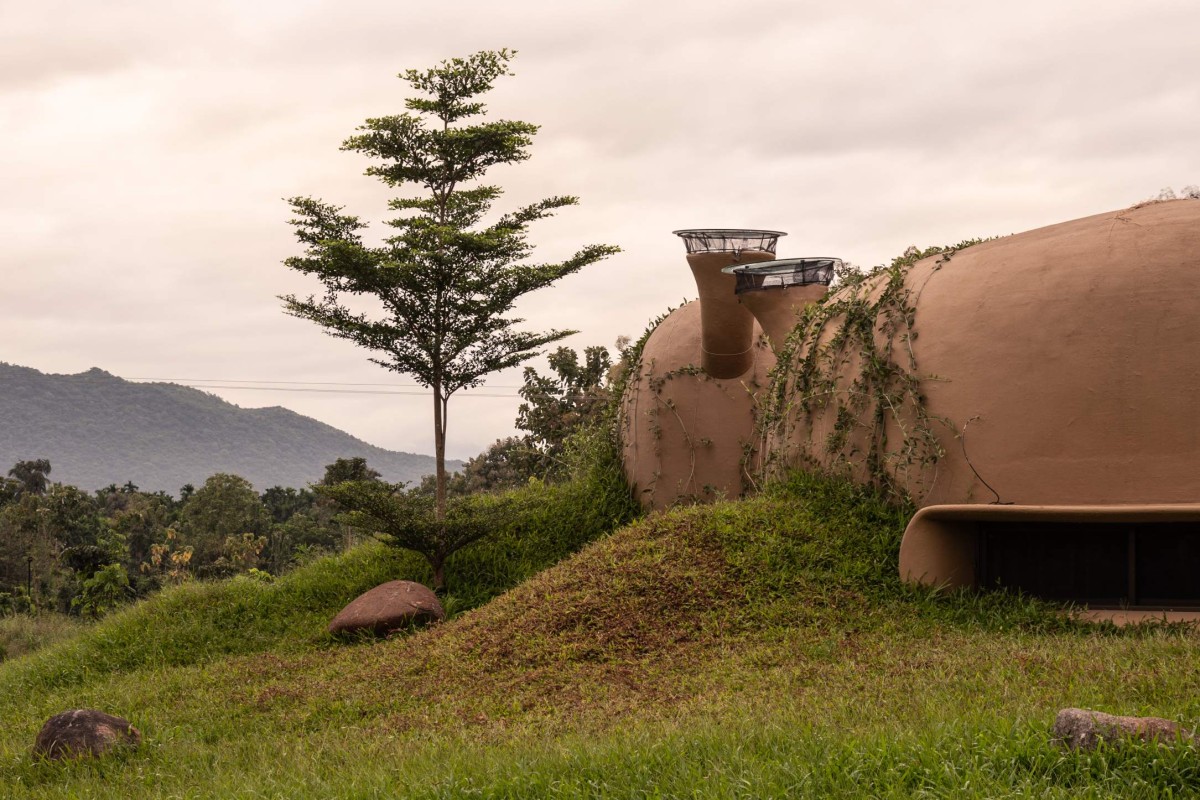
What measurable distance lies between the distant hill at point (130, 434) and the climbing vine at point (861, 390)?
15133 cm

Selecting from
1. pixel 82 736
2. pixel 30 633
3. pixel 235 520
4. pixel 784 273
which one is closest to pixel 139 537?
pixel 235 520

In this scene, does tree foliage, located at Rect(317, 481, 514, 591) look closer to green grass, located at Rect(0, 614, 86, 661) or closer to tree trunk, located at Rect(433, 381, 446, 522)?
tree trunk, located at Rect(433, 381, 446, 522)

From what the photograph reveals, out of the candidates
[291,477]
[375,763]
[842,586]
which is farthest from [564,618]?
[291,477]

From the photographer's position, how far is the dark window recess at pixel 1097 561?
9.38 meters

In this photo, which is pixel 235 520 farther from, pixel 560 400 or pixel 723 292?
pixel 723 292

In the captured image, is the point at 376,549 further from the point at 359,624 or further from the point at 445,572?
the point at 359,624

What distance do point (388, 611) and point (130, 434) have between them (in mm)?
181071

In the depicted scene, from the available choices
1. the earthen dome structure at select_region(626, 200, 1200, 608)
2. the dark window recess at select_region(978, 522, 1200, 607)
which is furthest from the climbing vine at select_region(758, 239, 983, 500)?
the dark window recess at select_region(978, 522, 1200, 607)

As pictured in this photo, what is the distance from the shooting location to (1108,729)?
525 centimetres

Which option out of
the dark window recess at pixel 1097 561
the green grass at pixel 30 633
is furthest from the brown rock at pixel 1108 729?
the green grass at pixel 30 633

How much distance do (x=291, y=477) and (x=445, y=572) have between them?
604 feet

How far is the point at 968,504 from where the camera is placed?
970 cm

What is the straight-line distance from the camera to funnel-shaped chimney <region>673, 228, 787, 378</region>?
1345cm

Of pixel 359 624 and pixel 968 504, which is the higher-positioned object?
pixel 968 504
